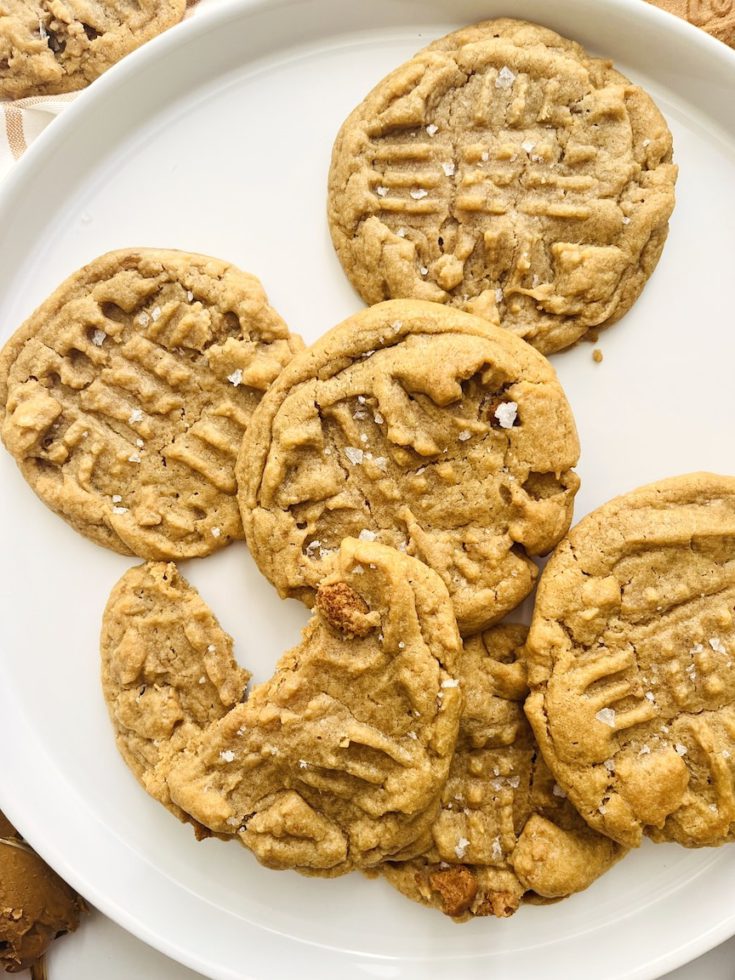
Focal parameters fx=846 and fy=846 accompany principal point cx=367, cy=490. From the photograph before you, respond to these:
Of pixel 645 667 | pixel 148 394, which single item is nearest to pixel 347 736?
pixel 645 667

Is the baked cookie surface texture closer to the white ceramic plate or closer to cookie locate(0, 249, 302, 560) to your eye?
the white ceramic plate

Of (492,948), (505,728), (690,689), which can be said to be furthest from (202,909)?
(690,689)

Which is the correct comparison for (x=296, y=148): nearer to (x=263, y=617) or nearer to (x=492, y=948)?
(x=263, y=617)

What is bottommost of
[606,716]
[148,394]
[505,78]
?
[606,716]

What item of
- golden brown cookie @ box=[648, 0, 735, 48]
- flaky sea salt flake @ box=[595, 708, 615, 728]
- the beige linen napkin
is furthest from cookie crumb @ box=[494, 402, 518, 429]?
the beige linen napkin

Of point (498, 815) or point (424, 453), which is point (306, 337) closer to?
point (424, 453)

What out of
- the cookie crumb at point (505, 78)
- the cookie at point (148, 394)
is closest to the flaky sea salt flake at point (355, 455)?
the cookie at point (148, 394)
